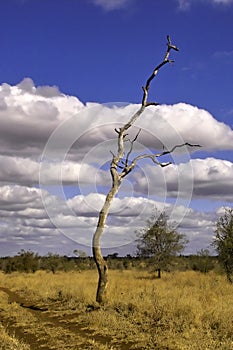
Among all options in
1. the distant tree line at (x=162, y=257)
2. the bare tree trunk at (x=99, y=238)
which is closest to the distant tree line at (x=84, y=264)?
the distant tree line at (x=162, y=257)

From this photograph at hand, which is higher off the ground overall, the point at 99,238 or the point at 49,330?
the point at 99,238

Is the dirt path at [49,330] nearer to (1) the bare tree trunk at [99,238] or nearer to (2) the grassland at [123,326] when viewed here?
(2) the grassland at [123,326]

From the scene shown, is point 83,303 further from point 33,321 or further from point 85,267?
point 85,267

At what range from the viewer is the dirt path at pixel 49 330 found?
1245cm

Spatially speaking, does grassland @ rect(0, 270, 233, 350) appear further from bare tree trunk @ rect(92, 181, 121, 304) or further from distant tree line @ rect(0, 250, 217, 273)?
distant tree line @ rect(0, 250, 217, 273)

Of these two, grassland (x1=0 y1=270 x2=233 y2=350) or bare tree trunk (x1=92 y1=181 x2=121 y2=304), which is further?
bare tree trunk (x1=92 y1=181 x2=121 y2=304)

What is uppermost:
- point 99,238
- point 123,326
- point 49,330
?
point 99,238

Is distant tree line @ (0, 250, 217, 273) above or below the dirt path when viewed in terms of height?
above

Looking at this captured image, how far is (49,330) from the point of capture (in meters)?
15.0

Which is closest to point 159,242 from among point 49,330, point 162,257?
point 162,257

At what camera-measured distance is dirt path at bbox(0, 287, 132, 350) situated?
12445 mm

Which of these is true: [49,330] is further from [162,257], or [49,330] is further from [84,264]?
[84,264]

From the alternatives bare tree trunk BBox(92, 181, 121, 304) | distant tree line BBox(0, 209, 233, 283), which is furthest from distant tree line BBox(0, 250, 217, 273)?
bare tree trunk BBox(92, 181, 121, 304)

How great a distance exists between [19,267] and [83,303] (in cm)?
4639
